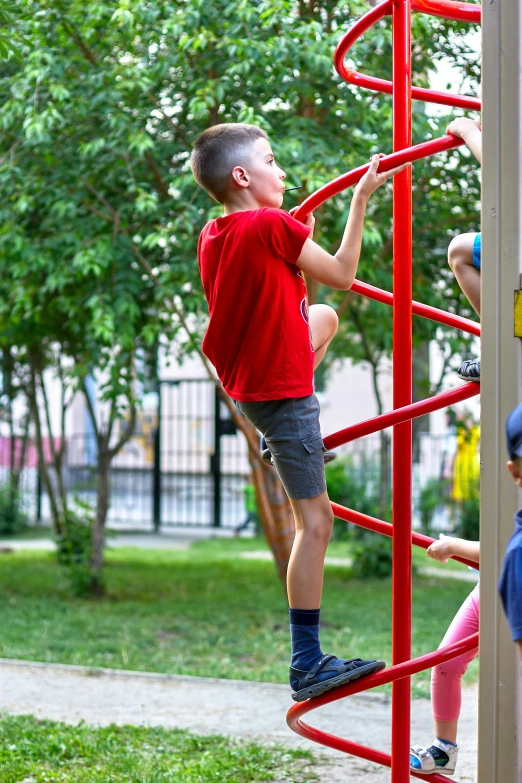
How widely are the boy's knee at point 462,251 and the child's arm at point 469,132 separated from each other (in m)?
0.25

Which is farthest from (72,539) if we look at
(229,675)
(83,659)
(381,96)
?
(381,96)

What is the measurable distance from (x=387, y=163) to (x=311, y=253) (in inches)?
11.6

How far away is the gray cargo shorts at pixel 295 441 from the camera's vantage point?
253 centimetres

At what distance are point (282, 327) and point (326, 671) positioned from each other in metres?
0.85

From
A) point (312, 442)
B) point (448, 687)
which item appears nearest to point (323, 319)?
point (312, 442)

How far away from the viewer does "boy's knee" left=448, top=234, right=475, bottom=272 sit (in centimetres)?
262

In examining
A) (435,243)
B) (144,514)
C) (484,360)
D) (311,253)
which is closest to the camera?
(484,360)

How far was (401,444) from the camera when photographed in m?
2.66

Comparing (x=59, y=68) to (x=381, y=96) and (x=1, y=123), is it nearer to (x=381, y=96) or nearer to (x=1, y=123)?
(x=1, y=123)

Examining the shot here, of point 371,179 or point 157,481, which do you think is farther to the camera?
point 157,481

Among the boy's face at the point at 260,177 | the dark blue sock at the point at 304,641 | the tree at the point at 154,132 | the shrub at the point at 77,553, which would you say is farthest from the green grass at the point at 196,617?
the boy's face at the point at 260,177

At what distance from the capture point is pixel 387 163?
2512 millimetres

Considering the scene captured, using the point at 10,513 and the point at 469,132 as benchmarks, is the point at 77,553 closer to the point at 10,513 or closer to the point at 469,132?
the point at 10,513

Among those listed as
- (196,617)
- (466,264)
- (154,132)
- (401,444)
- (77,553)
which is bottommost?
(196,617)
